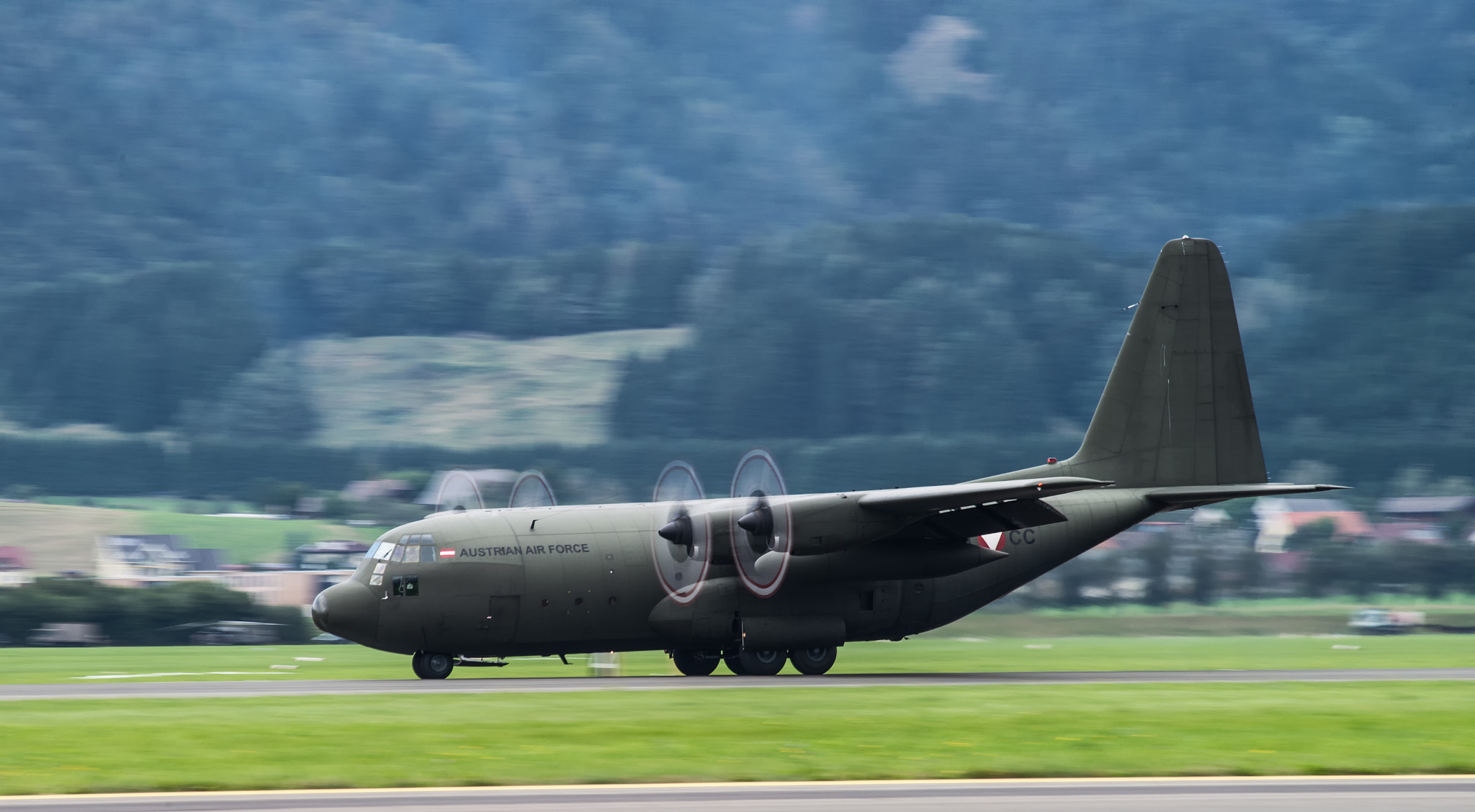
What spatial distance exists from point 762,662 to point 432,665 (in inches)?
290

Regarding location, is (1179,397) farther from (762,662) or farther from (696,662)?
(696,662)

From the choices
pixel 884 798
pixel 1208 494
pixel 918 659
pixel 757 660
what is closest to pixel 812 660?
pixel 757 660

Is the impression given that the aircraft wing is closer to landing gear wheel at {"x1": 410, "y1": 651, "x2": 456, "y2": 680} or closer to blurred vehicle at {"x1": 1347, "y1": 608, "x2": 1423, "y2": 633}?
landing gear wheel at {"x1": 410, "y1": 651, "x2": 456, "y2": 680}

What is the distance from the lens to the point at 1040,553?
36.4 meters

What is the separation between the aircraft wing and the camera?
30328mm

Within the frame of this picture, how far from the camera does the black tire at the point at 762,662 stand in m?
34.6

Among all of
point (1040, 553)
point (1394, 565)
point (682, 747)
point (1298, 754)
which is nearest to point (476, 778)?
point (682, 747)

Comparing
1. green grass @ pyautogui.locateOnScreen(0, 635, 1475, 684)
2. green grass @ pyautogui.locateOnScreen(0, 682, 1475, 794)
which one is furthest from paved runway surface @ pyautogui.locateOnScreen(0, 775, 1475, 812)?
green grass @ pyautogui.locateOnScreen(0, 635, 1475, 684)

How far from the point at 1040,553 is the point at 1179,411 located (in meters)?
5.04

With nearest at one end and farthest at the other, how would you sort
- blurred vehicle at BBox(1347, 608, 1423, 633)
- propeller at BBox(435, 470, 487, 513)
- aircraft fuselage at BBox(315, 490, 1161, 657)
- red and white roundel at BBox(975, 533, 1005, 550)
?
aircraft fuselage at BBox(315, 490, 1161, 657)
red and white roundel at BBox(975, 533, 1005, 550)
propeller at BBox(435, 470, 487, 513)
blurred vehicle at BBox(1347, 608, 1423, 633)

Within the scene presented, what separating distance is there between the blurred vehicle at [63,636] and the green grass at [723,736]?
31.9 m

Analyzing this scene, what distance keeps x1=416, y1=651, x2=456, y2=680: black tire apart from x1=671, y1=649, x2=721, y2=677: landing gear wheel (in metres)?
5.37

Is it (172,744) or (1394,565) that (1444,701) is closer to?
(172,744)

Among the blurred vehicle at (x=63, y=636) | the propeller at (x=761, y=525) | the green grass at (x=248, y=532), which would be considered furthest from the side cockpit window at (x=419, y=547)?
the green grass at (x=248, y=532)
